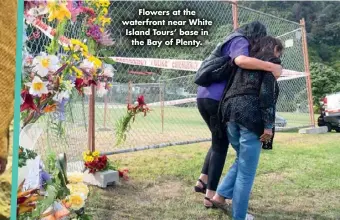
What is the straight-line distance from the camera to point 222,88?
1.43m

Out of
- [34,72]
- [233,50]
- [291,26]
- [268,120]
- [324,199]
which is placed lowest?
[324,199]

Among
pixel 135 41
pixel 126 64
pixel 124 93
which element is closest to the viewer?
pixel 135 41

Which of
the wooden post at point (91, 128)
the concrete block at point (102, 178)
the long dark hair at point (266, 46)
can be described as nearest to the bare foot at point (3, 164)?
the long dark hair at point (266, 46)

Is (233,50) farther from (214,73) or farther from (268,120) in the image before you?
(268,120)

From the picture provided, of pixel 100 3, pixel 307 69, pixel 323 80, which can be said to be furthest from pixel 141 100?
pixel 307 69

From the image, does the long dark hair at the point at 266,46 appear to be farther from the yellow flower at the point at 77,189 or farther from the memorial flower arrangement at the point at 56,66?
the yellow flower at the point at 77,189

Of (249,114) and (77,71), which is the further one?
(249,114)

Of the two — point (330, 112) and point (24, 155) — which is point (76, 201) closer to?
point (24, 155)

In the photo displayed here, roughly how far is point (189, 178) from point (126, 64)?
0.71 meters

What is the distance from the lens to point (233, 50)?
136 centimetres

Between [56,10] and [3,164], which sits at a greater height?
[56,10]

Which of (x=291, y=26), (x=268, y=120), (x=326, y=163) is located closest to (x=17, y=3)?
(x=268, y=120)

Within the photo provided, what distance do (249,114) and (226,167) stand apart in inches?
32.0

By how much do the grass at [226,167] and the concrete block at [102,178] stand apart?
0.10 feet
